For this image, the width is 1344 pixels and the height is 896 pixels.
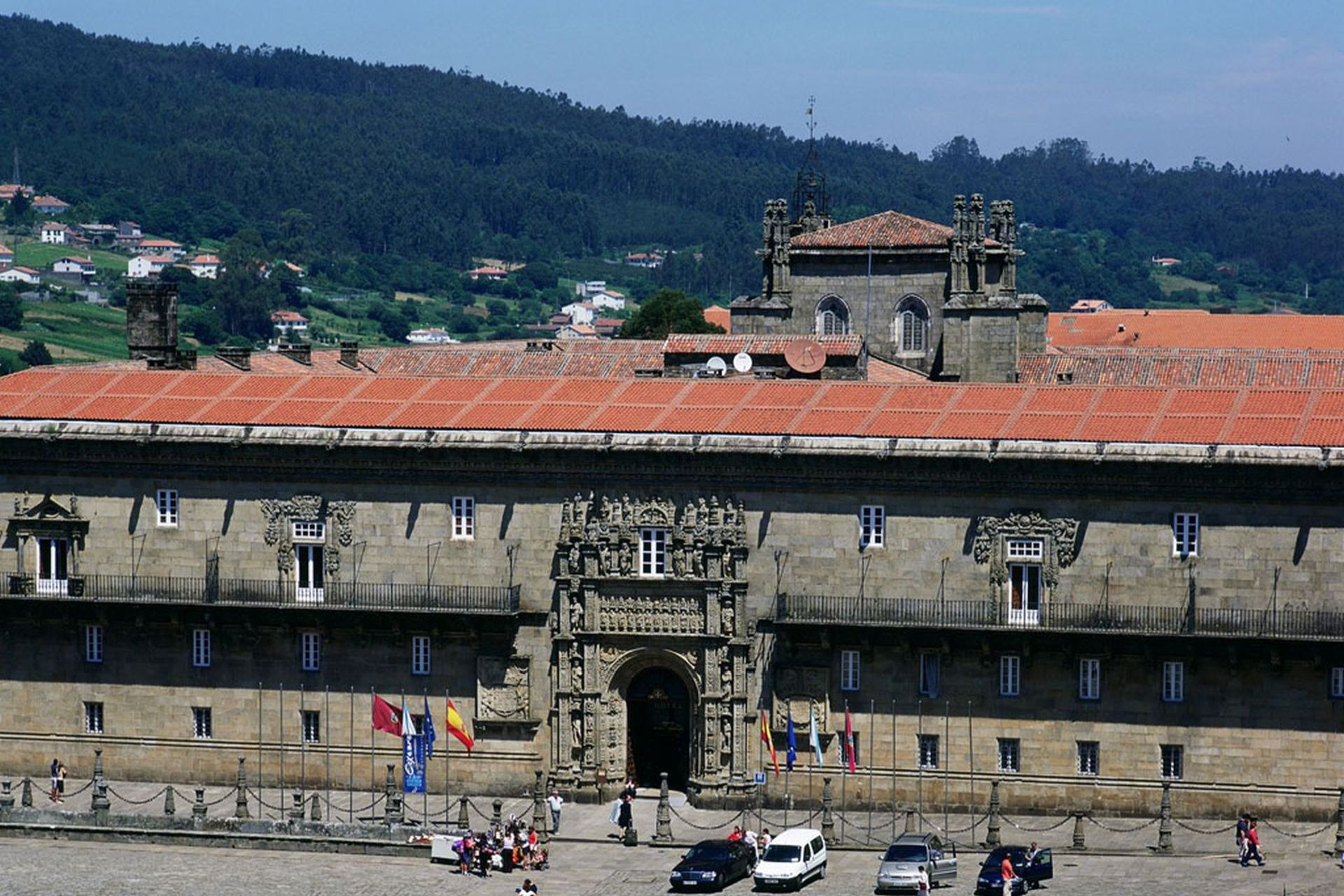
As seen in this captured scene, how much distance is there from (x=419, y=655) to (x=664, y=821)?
1075cm

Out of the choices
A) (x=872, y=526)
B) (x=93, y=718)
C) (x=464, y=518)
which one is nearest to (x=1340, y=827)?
(x=872, y=526)

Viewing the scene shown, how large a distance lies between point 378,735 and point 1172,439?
1022 inches

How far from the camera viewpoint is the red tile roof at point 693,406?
261ft

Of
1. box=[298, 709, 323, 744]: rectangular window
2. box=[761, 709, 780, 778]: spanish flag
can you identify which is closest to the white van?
box=[761, 709, 780, 778]: spanish flag

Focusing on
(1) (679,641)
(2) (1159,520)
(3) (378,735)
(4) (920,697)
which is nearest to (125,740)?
(3) (378,735)

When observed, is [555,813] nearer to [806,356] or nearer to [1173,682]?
[1173,682]

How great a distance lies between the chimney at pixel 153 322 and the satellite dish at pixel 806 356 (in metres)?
23.2

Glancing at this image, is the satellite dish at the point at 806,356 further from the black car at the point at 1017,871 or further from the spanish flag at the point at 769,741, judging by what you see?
the black car at the point at 1017,871

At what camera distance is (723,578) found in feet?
267

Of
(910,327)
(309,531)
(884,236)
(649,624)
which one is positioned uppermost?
(884,236)

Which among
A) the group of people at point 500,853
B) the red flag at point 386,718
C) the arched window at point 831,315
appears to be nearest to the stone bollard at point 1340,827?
the group of people at point 500,853

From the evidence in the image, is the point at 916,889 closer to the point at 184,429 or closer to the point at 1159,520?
the point at 1159,520

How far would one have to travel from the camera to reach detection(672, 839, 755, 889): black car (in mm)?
70438

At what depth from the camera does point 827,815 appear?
7800cm
